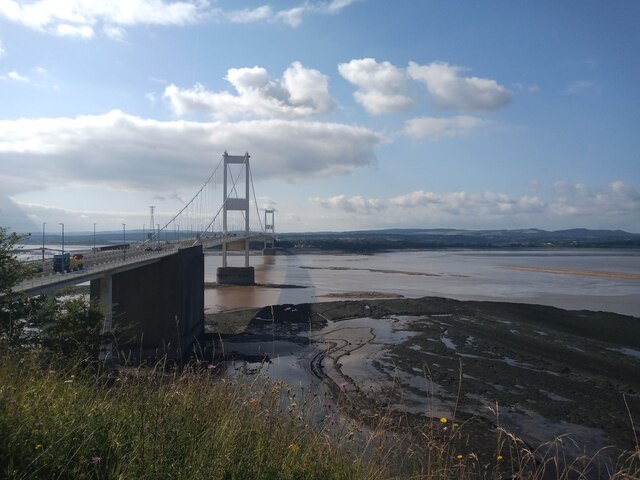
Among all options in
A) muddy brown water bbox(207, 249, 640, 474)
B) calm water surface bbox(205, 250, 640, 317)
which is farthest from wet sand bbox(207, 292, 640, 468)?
calm water surface bbox(205, 250, 640, 317)

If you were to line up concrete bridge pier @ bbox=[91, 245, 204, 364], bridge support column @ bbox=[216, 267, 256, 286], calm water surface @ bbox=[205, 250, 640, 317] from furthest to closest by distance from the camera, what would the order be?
bridge support column @ bbox=[216, 267, 256, 286] < calm water surface @ bbox=[205, 250, 640, 317] < concrete bridge pier @ bbox=[91, 245, 204, 364]

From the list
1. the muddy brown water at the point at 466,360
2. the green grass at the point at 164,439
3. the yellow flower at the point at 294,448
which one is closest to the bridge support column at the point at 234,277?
the muddy brown water at the point at 466,360

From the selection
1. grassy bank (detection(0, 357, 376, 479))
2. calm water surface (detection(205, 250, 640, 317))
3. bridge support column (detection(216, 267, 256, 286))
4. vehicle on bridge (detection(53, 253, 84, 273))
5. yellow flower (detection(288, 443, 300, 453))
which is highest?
vehicle on bridge (detection(53, 253, 84, 273))

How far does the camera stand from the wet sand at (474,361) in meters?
10.5

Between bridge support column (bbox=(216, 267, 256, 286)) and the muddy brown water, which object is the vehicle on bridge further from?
bridge support column (bbox=(216, 267, 256, 286))

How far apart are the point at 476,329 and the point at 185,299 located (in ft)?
36.5

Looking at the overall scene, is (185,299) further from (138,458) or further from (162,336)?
(138,458)

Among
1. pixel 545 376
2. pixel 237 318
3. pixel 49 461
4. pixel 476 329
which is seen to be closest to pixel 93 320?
pixel 49 461

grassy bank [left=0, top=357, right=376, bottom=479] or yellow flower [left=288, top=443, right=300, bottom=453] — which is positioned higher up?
grassy bank [left=0, top=357, right=376, bottom=479]

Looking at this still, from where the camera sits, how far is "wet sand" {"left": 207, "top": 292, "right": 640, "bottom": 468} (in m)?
10.5

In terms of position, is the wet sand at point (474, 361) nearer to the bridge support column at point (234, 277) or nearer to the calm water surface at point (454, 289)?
the calm water surface at point (454, 289)

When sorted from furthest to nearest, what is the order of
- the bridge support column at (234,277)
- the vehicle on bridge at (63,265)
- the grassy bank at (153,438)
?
the bridge support column at (234,277) → the vehicle on bridge at (63,265) → the grassy bank at (153,438)

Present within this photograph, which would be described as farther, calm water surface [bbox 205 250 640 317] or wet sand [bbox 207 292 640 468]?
calm water surface [bbox 205 250 640 317]

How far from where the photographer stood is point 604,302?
3122 centimetres
